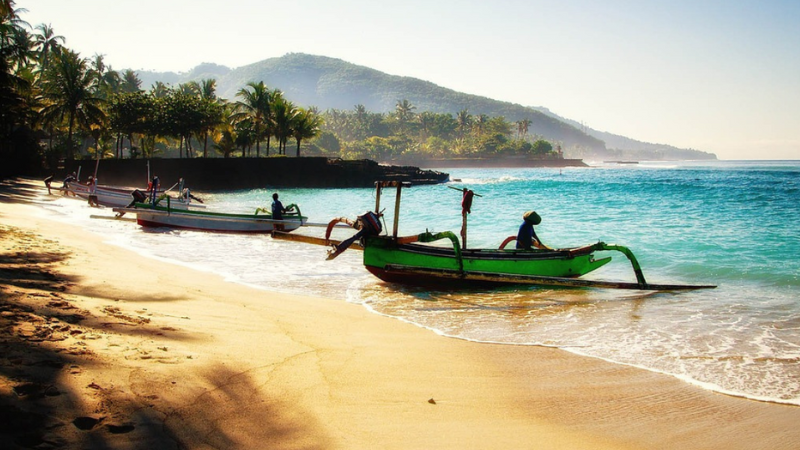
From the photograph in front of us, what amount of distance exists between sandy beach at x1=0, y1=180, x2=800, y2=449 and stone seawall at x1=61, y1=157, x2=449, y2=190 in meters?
38.6

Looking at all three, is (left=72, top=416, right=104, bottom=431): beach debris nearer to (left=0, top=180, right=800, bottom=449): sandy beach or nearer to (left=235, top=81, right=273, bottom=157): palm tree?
(left=0, top=180, right=800, bottom=449): sandy beach

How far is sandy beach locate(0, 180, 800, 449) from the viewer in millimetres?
3787

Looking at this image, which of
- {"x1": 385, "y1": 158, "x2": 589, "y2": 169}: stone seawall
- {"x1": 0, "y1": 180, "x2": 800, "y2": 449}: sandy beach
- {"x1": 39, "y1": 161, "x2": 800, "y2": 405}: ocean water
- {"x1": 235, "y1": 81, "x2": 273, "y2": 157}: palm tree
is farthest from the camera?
{"x1": 385, "y1": 158, "x2": 589, "y2": 169}: stone seawall

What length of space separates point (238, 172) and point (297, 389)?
45.8 metres

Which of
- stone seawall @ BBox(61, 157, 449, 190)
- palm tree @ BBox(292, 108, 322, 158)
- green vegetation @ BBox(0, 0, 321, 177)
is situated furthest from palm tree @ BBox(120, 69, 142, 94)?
stone seawall @ BBox(61, 157, 449, 190)

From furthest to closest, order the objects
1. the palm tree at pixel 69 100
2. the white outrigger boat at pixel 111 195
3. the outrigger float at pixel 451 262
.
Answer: the palm tree at pixel 69 100 < the white outrigger boat at pixel 111 195 < the outrigger float at pixel 451 262

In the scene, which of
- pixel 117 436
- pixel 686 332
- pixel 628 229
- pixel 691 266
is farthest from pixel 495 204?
pixel 117 436

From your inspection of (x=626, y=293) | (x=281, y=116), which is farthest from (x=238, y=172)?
(x=626, y=293)

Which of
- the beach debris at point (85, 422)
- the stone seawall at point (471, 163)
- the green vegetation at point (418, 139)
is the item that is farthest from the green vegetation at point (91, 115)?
the stone seawall at point (471, 163)

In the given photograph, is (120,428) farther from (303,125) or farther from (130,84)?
(130,84)

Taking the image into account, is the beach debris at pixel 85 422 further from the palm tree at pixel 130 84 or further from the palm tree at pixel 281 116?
the palm tree at pixel 130 84

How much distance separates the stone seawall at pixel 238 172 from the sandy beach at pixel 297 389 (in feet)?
Answer: 127

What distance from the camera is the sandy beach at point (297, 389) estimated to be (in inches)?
149

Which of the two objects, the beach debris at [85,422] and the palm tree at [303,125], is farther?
the palm tree at [303,125]
